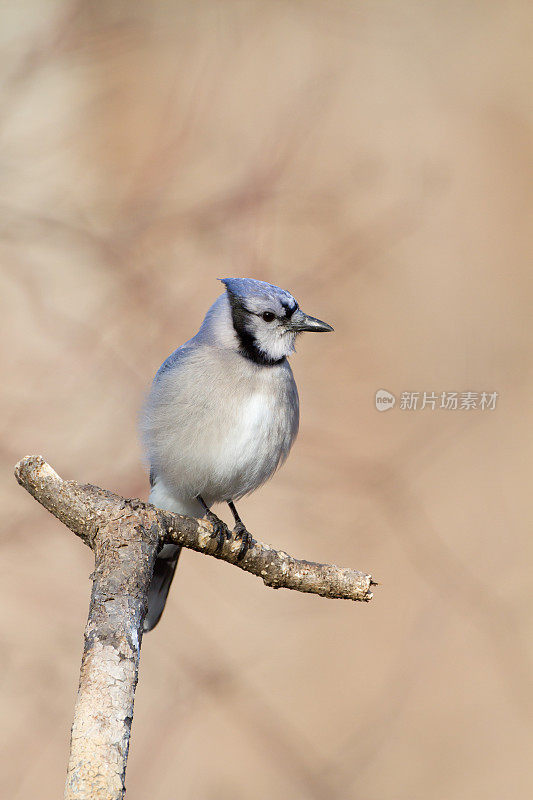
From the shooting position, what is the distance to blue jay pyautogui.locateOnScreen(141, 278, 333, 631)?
7.27 ft

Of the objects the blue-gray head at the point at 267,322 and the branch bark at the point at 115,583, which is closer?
the branch bark at the point at 115,583

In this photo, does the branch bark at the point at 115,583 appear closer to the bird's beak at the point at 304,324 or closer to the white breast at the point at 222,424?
the white breast at the point at 222,424

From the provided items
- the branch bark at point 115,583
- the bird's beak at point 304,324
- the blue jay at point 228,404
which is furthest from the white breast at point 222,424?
the branch bark at point 115,583

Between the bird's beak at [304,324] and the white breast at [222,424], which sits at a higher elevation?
the bird's beak at [304,324]

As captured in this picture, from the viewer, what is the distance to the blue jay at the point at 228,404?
2.21 m

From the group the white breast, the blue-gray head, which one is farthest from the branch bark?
the blue-gray head

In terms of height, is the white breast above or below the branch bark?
above

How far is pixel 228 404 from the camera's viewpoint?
7.27 ft

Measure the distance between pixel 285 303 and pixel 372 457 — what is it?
4.88ft

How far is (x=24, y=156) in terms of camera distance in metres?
3.15

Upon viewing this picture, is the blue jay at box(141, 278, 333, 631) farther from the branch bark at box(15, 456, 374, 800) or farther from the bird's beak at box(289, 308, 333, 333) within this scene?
the branch bark at box(15, 456, 374, 800)

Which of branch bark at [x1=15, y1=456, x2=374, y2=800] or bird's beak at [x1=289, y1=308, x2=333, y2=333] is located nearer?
branch bark at [x1=15, y1=456, x2=374, y2=800]

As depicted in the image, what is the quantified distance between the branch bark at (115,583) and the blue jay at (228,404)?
0.45 metres

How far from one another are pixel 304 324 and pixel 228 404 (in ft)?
1.14
